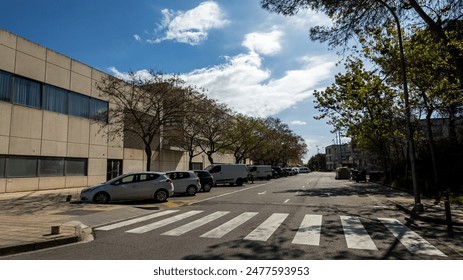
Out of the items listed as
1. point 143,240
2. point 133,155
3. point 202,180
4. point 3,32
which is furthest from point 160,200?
point 133,155

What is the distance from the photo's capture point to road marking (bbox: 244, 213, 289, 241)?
862cm

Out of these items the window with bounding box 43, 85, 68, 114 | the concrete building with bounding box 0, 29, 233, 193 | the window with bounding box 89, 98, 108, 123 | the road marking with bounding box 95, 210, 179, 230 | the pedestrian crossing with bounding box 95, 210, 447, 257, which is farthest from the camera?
the window with bounding box 89, 98, 108, 123

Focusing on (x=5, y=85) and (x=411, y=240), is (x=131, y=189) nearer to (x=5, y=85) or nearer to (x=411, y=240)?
(x=5, y=85)

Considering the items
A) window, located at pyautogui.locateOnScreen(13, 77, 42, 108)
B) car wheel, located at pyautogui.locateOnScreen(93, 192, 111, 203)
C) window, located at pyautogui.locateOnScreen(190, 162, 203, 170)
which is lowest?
car wheel, located at pyautogui.locateOnScreen(93, 192, 111, 203)

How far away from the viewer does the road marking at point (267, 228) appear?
8617mm

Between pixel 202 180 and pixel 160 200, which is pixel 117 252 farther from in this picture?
pixel 202 180

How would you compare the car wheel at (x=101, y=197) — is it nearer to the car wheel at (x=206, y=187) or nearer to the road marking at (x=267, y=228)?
the road marking at (x=267, y=228)

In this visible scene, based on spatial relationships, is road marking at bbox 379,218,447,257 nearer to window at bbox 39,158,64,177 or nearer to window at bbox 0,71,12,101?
window at bbox 0,71,12,101

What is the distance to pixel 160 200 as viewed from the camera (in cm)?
1809

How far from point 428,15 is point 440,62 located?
109 inches

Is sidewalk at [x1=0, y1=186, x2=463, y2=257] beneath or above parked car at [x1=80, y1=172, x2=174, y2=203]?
beneath

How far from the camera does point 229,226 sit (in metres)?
10.3

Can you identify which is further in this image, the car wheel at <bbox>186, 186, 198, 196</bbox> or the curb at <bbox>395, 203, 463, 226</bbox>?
the car wheel at <bbox>186, 186, 198, 196</bbox>

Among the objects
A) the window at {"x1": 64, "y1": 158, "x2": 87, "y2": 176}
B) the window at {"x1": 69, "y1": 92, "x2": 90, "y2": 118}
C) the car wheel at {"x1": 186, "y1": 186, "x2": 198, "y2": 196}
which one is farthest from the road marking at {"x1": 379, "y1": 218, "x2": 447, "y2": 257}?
the window at {"x1": 69, "y1": 92, "x2": 90, "y2": 118}
